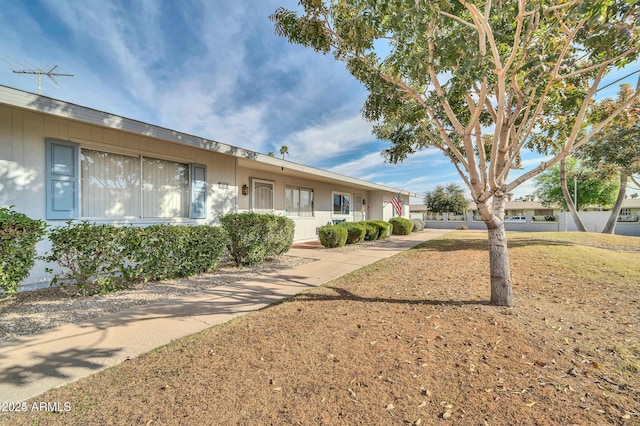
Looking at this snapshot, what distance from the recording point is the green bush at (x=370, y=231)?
13.3m

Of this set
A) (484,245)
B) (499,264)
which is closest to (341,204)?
A: (484,245)

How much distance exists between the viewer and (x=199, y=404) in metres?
2.11

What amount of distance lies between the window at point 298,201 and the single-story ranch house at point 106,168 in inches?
96.7

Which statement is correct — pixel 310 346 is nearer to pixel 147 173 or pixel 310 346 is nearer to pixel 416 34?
pixel 416 34

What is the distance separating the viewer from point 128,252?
5.00 meters

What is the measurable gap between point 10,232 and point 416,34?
601 centimetres

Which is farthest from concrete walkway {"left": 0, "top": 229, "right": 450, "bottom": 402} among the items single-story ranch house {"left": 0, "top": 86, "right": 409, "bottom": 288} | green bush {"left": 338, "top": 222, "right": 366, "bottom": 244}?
green bush {"left": 338, "top": 222, "right": 366, "bottom": 244}

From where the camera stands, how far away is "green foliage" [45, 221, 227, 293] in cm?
452

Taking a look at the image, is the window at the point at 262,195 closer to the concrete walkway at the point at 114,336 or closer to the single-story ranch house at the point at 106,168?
the single-story ranch house at the point at 106,168

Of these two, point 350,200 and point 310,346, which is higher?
point 350,200

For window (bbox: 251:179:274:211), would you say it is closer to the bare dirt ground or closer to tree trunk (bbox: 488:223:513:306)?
the bare dirt ground

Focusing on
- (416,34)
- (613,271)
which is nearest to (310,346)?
(416,34)

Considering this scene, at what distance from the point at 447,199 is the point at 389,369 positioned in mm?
32073

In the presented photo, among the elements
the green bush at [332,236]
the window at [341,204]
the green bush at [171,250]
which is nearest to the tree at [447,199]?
the window at [341,204]
